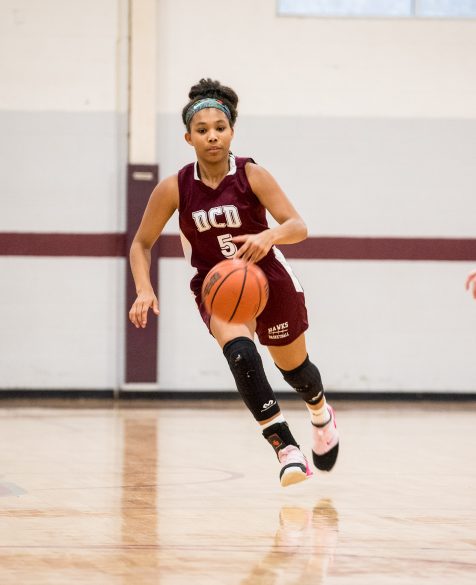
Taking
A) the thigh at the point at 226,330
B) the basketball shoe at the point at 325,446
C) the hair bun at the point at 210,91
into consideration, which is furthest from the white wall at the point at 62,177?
the thigh at the point at 226,330

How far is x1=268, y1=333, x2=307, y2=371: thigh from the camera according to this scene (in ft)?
18.2

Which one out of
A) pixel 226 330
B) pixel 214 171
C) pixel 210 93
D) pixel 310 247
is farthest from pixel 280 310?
pixel 310 247

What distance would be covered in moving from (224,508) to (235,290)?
3.04ft

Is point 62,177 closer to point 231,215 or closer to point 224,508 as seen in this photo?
point 231,215

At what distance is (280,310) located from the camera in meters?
5.39

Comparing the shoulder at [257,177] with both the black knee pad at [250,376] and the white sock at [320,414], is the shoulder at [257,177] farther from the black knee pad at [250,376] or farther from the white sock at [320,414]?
the white sock at [320,414]

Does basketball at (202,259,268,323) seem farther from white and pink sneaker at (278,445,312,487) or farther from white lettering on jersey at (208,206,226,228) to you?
white and pink sneaker at (278,445,312,487)

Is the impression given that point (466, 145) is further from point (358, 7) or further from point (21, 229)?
point (21, 229)

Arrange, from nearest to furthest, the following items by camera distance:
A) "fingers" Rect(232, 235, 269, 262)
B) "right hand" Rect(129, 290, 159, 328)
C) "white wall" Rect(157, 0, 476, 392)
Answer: "fingers" Rect(232, 235, 269, 262), "right hand" Rect(129, 290, 159, 328), "white wall" Rect(157, 0, 476, 392)

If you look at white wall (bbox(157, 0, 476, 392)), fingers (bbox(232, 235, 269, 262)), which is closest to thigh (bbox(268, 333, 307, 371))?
fingers (bbox(232, 235, 269, 262))

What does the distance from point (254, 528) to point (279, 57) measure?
732cm

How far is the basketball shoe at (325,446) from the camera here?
579 cm

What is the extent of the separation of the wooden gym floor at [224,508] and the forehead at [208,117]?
173 cm

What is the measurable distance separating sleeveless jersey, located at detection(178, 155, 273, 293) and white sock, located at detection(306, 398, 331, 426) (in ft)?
3.16
